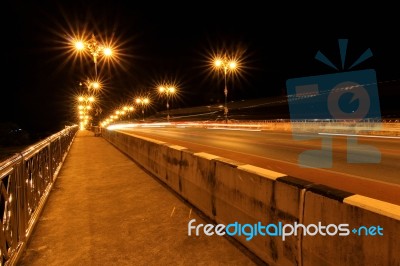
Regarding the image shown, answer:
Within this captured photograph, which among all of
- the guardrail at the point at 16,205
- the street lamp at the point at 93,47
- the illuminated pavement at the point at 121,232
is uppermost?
the street lamp at the point at 93,47

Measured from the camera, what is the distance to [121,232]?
548 centimetres

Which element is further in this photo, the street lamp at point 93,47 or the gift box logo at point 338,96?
the gift box logo at point 338,96

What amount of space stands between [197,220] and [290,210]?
2412mm

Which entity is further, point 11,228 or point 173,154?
point 173,154

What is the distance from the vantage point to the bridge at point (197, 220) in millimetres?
3109

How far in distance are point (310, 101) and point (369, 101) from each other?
24.1 metres

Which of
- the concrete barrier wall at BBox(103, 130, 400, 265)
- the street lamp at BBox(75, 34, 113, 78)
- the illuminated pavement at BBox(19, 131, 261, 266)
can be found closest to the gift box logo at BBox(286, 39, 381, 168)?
the street lamp at BBox(75, 34, 113, 78)

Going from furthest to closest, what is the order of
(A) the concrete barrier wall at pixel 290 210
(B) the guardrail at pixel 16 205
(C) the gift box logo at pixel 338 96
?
(C) the gift box logo at pixel 338 96 < (B) the guardrail at pixel 16 205 < (A) the concrete barrier wall at pixel 290 210

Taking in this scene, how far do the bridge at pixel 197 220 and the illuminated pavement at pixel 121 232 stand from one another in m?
0.02

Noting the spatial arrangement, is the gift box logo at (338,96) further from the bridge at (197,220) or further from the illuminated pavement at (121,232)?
the bridge at (197,220)

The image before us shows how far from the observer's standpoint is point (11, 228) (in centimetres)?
430

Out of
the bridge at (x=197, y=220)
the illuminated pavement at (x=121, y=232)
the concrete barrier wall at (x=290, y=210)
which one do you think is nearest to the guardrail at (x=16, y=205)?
the bridge at (x=197, y=220)

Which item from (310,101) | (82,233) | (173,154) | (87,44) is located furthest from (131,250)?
A: (310,101)

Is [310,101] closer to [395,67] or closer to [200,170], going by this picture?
[395,67]
